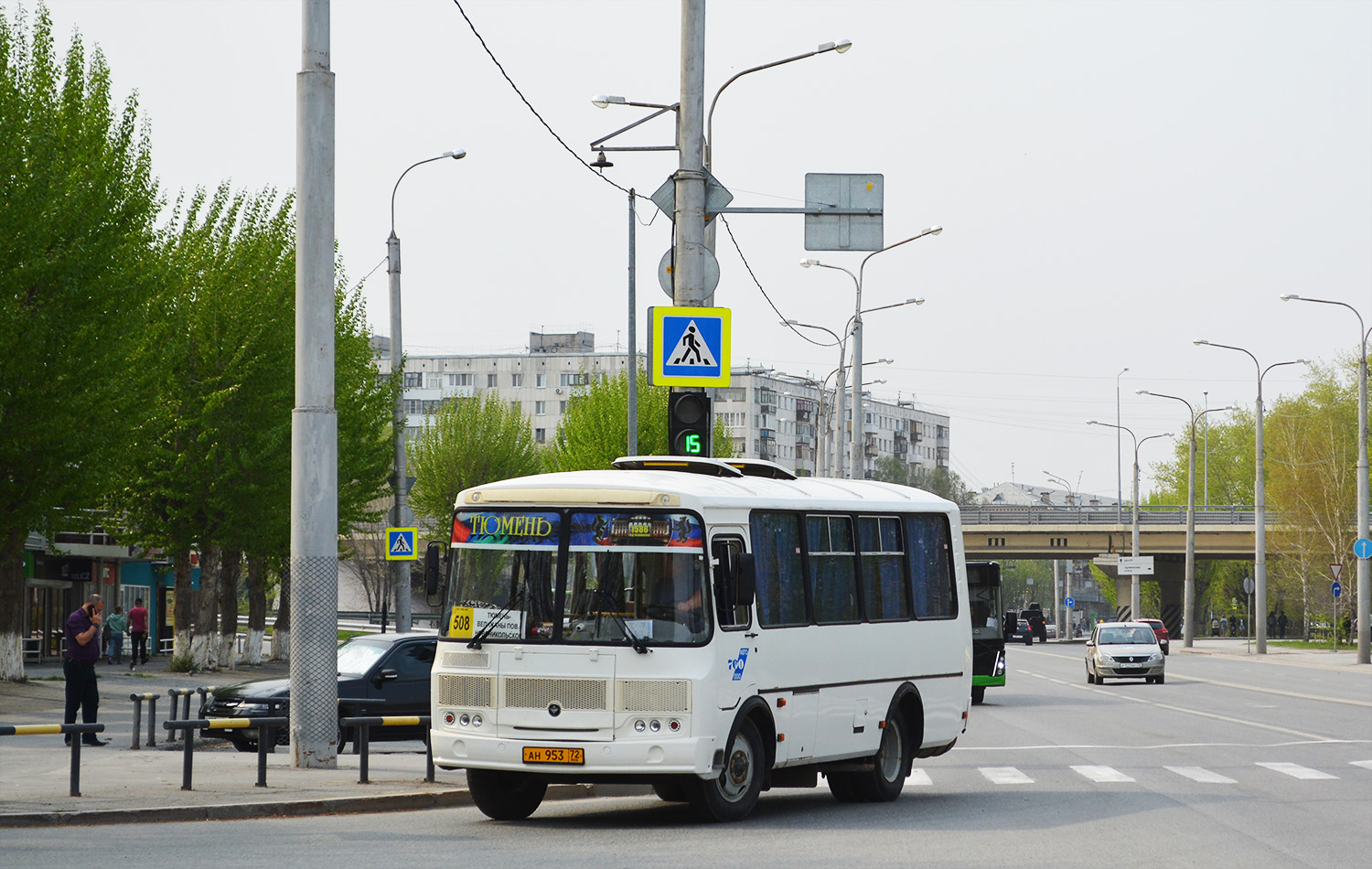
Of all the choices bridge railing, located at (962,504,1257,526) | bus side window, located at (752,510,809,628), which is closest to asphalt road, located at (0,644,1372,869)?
bus side window, located at (752,510,809,628)

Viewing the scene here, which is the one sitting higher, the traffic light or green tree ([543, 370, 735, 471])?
green tree ([543, 370, 735, 471])

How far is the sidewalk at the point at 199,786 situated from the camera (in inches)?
526

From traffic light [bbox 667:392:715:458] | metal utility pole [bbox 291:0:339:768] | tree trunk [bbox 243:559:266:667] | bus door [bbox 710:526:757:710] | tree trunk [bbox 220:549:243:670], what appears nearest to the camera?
bus door [bbox 710:526:757:710]

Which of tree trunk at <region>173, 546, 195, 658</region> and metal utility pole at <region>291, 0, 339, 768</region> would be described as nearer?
metal utility pole at <region>291, 0, 339, 768</region>

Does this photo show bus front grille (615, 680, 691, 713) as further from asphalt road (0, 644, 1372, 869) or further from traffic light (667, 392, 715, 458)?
traffic light (667, 392, 715, 458)

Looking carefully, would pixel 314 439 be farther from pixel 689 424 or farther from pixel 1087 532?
pixel 1087 532

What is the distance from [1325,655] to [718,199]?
52723 millimetres

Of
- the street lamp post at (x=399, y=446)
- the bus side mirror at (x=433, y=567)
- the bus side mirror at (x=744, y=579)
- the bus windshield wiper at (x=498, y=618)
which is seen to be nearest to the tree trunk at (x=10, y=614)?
the street lamp post at (x=399, y=446)

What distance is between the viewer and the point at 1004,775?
1803 centimetres

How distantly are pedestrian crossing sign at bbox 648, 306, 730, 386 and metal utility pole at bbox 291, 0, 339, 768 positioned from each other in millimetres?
3301

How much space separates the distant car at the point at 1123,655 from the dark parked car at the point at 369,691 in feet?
77.2

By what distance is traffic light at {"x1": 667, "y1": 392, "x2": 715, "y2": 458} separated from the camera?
17938mm

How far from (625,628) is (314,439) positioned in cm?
466

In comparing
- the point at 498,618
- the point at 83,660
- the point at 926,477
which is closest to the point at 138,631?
the point at 83,660
